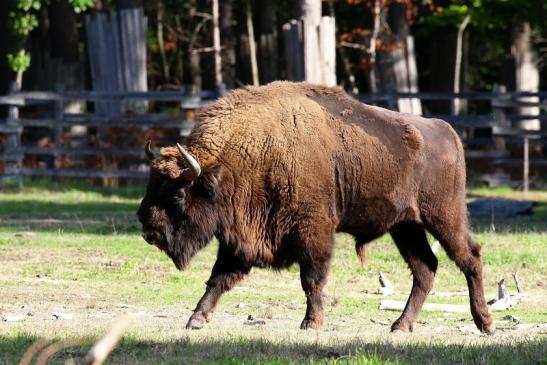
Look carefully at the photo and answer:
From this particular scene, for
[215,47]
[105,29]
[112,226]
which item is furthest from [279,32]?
[112,226]

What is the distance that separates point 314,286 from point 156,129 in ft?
56.5

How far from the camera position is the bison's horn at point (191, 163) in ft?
32.9

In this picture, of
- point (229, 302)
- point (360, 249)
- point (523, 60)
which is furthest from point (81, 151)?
point (360, 249)

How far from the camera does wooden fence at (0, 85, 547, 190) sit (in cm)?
2658

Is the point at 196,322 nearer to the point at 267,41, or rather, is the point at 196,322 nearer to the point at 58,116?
the point at 58,116

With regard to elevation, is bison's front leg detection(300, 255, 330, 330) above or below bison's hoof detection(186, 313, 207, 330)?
above

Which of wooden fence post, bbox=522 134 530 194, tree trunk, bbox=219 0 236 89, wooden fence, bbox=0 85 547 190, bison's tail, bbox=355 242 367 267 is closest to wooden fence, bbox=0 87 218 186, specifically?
wooden fence, bbox=0 85 547 190

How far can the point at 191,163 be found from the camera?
33.1ft

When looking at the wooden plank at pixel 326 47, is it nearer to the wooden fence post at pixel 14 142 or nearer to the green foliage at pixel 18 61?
the wooden fence post at pixel 14 142

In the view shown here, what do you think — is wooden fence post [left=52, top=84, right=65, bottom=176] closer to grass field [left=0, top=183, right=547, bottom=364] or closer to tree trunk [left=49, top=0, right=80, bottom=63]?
tree trunk [left=49, top=0, right=80, bottom=63]

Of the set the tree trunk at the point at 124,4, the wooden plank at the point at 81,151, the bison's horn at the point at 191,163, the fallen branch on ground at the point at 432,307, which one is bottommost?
the wooden plank at the point at 81,151

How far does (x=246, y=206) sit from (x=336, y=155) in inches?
34.3

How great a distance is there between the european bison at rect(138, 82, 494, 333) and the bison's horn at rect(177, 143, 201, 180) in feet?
0.04

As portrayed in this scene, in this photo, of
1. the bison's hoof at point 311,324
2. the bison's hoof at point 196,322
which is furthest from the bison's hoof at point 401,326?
the bison's hoof at point 196,322
